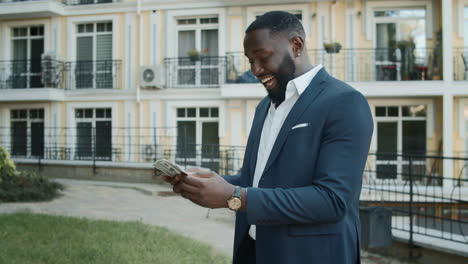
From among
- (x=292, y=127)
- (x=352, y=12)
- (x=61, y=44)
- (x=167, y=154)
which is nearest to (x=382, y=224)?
(x=292, y=127)

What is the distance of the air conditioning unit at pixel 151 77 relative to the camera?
49.8 ft

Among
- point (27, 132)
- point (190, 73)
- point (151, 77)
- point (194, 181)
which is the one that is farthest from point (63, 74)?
point (194, 181)

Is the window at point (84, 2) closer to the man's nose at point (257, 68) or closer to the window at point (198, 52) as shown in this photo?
the window at point (198, 52)

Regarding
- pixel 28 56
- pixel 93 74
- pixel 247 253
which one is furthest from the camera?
pixel 28 56

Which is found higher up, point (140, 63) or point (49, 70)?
point (140, 63)

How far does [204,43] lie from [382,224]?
11136 mm

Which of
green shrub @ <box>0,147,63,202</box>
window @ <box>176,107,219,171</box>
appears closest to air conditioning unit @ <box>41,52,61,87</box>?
window @ <box>176,107,219,171</box>

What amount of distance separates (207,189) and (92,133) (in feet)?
47.7

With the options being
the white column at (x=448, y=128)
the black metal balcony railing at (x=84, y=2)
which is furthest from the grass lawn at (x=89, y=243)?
the black metal balcony railing at (x=84, y=2)

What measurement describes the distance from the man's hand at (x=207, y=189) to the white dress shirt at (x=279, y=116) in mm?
275

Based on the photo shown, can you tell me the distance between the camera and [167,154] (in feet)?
47.1

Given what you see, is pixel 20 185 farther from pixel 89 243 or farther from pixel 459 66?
pixel 459 66

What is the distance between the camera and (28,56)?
56.4 feet

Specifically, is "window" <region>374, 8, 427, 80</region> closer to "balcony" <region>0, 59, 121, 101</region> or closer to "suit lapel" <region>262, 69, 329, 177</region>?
"balcony" <region>0, 59, 121, 101</region>
